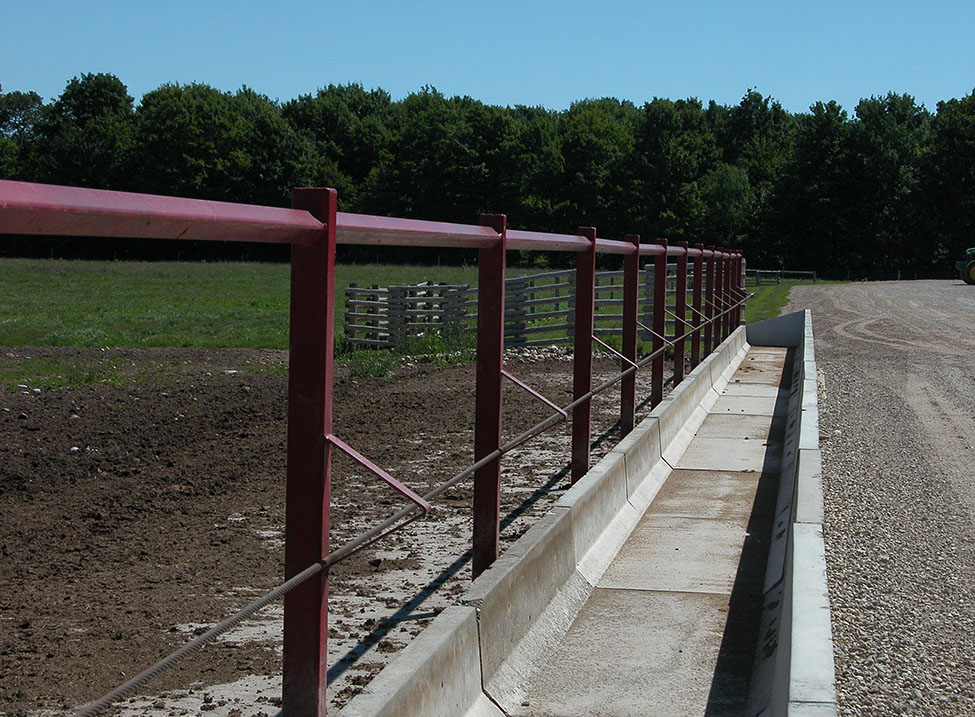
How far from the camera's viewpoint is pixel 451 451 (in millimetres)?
10625

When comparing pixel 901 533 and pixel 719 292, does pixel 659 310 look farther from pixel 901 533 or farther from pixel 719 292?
pixel 719 292

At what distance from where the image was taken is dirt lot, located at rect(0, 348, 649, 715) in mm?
4984

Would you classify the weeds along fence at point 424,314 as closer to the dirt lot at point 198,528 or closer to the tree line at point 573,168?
the dirt lot at point 198,528

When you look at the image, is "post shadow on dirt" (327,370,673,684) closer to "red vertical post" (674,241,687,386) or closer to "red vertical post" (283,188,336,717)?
"red vertical post" (283,188,336,717)

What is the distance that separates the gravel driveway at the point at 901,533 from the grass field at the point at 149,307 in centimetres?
764

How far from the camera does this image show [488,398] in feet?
19.1

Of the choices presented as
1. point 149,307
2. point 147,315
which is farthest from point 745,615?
point 149,307

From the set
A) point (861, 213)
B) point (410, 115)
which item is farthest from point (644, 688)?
point (410, 115)

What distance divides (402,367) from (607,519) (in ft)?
36.4

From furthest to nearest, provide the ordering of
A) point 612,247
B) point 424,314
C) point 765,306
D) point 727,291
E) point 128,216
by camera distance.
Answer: point 765,306
point 727,291
point 424,314
point 612,247
point 128,216

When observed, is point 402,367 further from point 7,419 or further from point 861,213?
point 861,213

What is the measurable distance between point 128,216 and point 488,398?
3.47 meters

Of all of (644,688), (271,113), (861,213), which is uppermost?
(271,113)

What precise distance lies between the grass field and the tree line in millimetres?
25596
